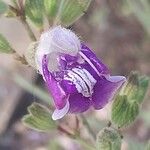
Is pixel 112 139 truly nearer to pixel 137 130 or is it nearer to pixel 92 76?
pixel 92 76

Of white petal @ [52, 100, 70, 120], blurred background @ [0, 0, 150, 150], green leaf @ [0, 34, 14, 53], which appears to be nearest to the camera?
white petal @ [52, 100, 70, 120]

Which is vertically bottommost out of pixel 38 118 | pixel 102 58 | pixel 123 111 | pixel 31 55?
pixel 102 58

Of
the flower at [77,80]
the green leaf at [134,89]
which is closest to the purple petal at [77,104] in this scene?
the flower at [77,80]

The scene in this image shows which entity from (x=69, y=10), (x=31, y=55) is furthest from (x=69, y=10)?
(x=31, y=55)

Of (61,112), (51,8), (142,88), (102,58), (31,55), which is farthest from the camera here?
(102,58)

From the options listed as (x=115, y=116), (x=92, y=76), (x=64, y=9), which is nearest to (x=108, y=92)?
(x=92, y=76)

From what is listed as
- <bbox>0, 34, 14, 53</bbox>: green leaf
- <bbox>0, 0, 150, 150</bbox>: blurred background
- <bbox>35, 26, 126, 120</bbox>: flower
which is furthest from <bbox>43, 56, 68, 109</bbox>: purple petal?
<bbox>0, 0, 150, 150</bbox>: blurred background

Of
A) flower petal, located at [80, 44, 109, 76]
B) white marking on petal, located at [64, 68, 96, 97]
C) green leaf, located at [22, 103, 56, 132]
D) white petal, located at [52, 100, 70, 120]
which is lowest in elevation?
green leaf, located at [22, 103, 56, 132]

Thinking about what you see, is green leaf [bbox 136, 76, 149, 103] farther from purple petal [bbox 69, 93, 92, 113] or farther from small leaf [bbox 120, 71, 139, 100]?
purple petal [bbox 69, 93, 92, 113]

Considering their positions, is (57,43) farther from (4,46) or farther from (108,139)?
(108,139)
